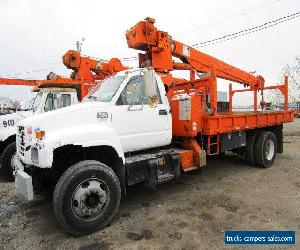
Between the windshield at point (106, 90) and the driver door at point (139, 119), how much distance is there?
0.16 metres

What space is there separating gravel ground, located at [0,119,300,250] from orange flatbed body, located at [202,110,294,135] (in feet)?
4.09

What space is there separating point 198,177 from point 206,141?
116cm

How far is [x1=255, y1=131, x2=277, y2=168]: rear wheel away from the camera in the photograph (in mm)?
7766

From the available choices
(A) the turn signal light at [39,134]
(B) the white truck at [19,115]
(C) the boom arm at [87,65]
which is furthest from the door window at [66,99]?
(A) the turn signal light at [39,134]

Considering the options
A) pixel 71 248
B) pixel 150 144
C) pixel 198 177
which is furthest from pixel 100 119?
pixel 198 177

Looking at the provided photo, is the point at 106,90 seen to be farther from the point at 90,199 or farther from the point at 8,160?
the point at 8,160

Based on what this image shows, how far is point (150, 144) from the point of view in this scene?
17.4 feet

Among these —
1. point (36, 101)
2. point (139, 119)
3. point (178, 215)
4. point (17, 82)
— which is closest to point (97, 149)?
point (139, 119)

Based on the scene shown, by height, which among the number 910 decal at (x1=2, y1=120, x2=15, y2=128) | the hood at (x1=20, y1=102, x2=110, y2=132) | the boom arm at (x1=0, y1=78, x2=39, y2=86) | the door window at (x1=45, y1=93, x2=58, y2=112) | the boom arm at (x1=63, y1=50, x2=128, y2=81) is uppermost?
the boom arm at (x1=63, y1=50, x2=128, y2=81)

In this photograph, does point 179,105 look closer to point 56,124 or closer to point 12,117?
point 56,124

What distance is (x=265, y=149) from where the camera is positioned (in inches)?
312

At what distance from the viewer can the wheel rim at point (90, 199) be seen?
160 inches

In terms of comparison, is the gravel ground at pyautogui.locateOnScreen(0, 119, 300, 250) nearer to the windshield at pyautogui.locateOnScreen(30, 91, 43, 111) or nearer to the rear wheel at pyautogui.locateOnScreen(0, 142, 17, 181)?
the rear wheel at pyautogui.locateOnScreen(0, 142, 17, 181)

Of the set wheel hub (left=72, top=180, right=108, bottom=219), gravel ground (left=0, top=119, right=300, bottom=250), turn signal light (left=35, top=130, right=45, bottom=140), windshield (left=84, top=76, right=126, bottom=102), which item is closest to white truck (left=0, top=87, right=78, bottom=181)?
gravel ground (left=0, top=119, right=300, bottom=250)
